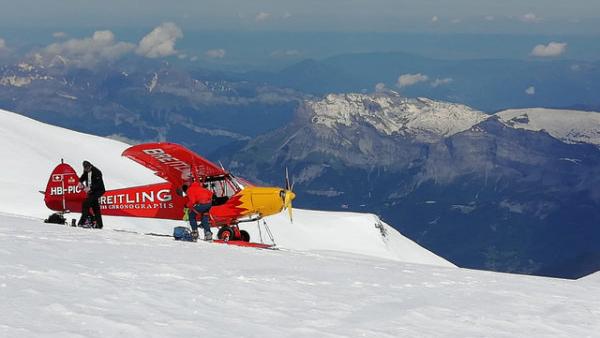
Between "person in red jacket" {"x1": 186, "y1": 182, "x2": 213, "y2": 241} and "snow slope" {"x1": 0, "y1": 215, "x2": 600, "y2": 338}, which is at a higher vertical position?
"person in red jacket" {"x1": 186, "y1": 182, "x2": 213, "y2": 241}

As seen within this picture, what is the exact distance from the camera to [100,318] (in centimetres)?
971

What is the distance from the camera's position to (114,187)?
143 ft

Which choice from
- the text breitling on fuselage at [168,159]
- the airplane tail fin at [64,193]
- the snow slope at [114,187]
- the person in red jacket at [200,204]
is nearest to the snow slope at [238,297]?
the text breitling on fuselage at [168,159]

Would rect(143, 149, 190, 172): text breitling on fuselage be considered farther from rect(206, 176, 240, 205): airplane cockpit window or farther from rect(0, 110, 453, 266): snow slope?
rect(0, 110, 453, 266): snow slope

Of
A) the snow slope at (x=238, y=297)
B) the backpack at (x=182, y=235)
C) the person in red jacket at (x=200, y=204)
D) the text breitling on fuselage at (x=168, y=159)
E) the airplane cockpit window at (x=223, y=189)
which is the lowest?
the snow slope at (x=238, y=297)

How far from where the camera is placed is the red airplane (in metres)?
23.1

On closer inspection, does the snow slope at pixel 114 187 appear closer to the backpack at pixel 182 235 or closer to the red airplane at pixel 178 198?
the red airplane at pixel 178 198

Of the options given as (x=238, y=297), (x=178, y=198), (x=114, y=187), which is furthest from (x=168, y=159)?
(x=114, y=187)

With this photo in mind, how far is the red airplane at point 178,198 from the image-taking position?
23125mm

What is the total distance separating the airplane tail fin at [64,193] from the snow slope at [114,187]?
11.6 metres

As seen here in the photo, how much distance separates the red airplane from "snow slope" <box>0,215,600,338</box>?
4.59m

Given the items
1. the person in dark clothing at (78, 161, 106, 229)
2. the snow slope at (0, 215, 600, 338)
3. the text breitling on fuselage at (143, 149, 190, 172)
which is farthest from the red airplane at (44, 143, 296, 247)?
the snow slope at (0, 215, 600, 338)

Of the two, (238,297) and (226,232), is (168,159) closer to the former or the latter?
(226,232)

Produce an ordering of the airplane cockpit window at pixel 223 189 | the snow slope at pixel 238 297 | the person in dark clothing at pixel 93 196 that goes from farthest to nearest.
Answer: the airplane cockpit window at pixel 223 189 → the person in dark clothing at pixel 93 196 → the snow slope at pixel 238 297
